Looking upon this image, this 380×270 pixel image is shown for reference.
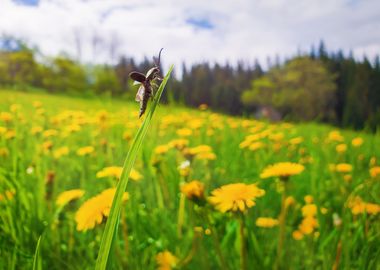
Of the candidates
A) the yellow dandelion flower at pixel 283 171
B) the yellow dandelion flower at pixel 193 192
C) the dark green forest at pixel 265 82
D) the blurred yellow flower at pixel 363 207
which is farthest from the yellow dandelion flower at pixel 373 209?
the dark green forest at pixel 265 82

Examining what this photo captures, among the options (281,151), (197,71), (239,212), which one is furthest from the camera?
(197,71)

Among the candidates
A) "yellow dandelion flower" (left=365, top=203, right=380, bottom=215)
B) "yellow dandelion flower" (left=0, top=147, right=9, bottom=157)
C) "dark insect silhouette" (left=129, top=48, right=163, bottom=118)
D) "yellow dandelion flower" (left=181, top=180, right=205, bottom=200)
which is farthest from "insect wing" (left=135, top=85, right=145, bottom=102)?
"yellow dandelion flower" (left=0, top=147, right=9, bottom=157)

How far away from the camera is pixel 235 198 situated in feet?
1.18

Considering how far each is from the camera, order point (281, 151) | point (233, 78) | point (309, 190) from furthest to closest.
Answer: point (233, 78) → point (281, 151) → point (309, 190)

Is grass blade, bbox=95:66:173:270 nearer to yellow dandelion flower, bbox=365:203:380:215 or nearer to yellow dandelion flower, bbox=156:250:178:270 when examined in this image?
yellow dandelion flower, bbox=156:250:178:270

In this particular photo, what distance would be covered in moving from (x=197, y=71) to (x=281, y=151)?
45.4ft

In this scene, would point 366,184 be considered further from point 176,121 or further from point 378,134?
point 378,134

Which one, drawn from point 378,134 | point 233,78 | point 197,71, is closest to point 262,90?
point 233,78

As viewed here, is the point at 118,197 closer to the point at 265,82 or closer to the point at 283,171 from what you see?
the point at 283,171

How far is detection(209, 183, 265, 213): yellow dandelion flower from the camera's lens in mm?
347

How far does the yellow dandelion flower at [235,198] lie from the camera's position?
35 cm

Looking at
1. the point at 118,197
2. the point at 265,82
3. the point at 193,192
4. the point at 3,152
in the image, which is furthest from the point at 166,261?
the point at 265,82

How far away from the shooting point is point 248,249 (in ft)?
1.38

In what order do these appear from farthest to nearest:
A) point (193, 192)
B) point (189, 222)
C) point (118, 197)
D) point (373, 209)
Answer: point (189, 222) < point (373, 209) < point (193, 192) < point (118, 197)
